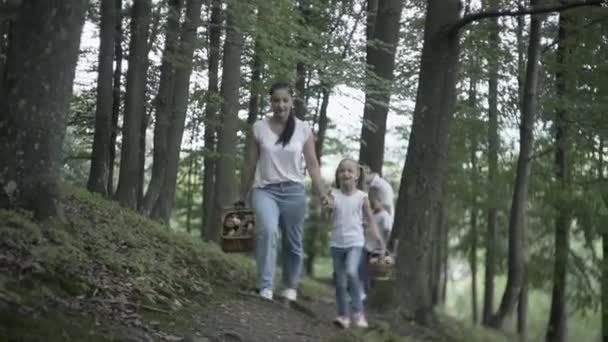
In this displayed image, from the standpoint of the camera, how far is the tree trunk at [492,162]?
549 inches

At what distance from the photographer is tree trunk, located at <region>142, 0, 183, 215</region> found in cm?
1218

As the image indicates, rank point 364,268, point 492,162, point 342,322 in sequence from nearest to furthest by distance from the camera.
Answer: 1. point 342,322
2. point 364,268
3. point 492,162

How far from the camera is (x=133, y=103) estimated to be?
12.4m

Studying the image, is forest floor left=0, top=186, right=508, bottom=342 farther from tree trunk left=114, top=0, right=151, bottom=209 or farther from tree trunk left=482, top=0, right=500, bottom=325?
tree trunk left=482, top=0, right=500, bottom=325

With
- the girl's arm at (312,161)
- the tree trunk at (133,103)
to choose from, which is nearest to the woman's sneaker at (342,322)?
the girl's arm at (312,161)

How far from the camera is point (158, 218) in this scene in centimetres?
1258

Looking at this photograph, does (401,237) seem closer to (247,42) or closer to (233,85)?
(233,85)

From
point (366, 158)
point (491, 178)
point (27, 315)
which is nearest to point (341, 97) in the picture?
point (366, 158)

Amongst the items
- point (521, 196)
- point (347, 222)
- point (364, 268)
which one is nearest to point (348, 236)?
point (347, 222)

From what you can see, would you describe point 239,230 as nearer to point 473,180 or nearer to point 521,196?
point 521,196

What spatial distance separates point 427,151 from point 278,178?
2.18m

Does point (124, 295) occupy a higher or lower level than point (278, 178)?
lower

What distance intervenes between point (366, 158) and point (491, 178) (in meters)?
7.45

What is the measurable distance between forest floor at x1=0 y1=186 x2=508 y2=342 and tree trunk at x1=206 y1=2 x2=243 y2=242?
471 cm
